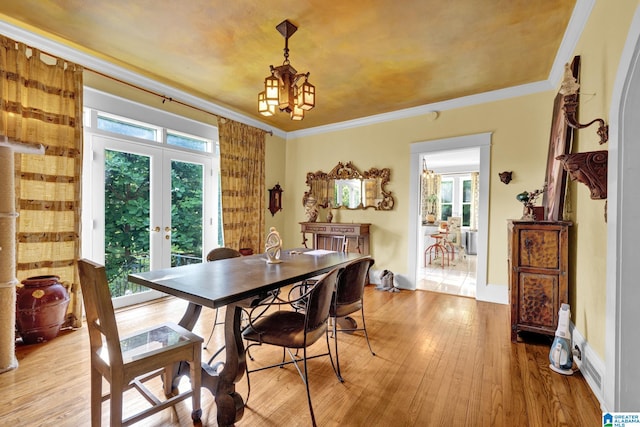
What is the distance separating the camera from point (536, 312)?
2586 mm

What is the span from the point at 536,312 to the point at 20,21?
516 cm

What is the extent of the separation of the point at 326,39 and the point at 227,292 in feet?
7.78

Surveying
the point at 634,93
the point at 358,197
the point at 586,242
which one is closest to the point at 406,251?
the point at 358,197

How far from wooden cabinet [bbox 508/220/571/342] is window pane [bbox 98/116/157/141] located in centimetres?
425

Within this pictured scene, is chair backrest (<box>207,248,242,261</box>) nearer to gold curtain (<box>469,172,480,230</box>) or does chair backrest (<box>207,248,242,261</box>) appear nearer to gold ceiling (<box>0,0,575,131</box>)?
gold ceiling (<box>0,0,575,131</box>)

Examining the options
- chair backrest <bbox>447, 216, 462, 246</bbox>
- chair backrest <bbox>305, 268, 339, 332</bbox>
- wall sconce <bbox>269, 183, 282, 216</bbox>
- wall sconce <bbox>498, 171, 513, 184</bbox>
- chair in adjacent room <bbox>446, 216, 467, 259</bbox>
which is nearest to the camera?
chair backrest <bbox>305, 268, 339, 332</bbox>

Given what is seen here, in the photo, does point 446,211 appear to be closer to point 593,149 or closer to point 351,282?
point 593,149

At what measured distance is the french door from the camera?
329 centimetres

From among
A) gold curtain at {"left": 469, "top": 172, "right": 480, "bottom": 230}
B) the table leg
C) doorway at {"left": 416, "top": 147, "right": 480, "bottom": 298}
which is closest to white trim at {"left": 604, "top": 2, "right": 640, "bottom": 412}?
the table leg

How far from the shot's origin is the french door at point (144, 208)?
329 cm

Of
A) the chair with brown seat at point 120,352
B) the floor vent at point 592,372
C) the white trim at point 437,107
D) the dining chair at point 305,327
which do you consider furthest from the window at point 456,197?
the chair with brown seat at point 120,352

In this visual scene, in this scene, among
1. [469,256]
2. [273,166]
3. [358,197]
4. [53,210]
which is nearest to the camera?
[53,210]

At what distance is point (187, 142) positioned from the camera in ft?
13.7

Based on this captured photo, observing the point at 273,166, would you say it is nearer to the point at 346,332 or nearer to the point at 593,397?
the point at 346,332
